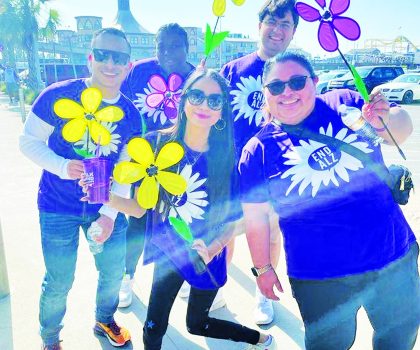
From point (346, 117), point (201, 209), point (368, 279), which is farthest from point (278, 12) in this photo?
point (368, 279)

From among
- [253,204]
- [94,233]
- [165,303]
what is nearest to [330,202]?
[253,204]

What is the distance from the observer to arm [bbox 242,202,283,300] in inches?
62.1

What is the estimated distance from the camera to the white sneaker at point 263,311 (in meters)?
2.47

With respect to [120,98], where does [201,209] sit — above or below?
below

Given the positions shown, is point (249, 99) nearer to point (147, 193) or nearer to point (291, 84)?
point (291, 84)

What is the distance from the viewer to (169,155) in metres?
1.62

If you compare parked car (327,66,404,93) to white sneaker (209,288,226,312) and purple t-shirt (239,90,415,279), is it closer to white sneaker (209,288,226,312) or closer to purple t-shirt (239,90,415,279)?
white sneaker (209,288,226,312)

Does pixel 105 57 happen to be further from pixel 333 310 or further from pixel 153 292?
pixel 333 310

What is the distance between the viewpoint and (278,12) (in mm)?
2182

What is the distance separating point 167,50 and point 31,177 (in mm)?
3861

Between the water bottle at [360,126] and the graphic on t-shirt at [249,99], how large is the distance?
3.01 feet

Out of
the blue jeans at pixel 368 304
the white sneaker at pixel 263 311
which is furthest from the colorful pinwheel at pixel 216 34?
the white sneaker at pixel 263 311

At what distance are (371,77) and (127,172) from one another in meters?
16.7

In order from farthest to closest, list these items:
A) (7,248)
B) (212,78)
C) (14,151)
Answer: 1. (14,151)
2. (7,248)
3. (212,78)
